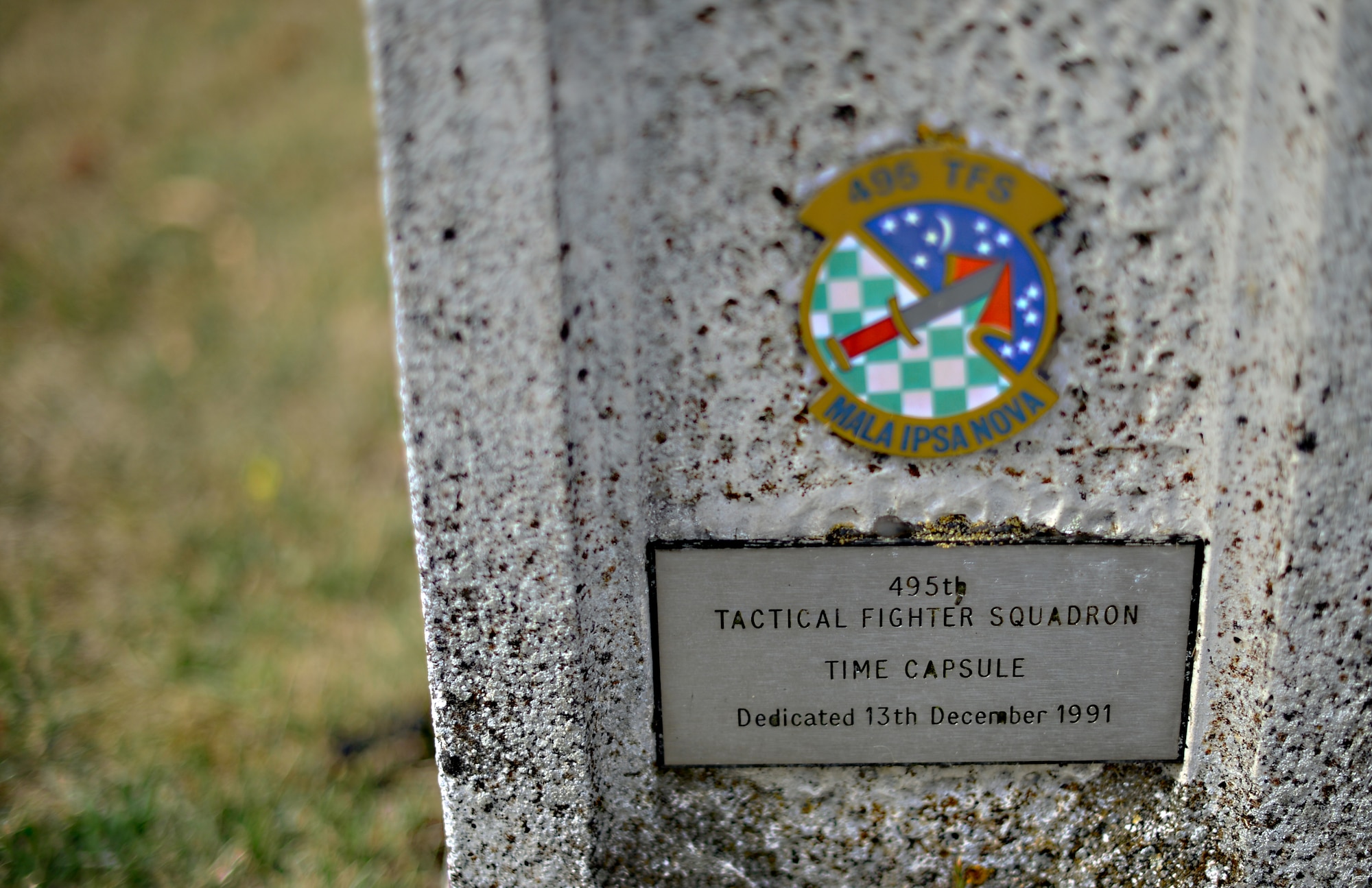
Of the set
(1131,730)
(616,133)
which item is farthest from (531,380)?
(1131,730)

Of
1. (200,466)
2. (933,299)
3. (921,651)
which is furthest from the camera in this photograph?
(200,466)

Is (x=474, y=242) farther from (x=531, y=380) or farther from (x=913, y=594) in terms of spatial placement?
(x=913, y=594)

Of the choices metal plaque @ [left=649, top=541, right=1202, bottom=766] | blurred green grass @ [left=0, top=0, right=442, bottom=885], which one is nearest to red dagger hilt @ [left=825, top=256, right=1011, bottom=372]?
metal plaque @ [left=649, top=541, right=1202, bottom=766]

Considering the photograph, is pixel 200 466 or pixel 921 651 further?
pixel 200 466

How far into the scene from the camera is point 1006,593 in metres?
1.41

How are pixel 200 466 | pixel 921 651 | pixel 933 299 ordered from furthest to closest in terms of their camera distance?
pixel 200 466, pixel 921 651, pixel 933 299

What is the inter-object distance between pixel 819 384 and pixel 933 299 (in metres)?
0.21

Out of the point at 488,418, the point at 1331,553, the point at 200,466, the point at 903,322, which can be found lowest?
the point at 200,466

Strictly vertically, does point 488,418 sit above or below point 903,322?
below

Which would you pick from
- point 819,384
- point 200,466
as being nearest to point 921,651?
point 819,384

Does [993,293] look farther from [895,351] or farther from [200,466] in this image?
[200,466]

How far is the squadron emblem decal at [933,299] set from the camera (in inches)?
49.8

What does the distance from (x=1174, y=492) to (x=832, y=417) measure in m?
0.56

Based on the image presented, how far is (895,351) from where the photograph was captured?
1.30 metres
